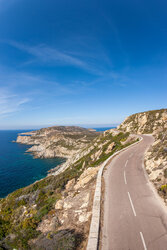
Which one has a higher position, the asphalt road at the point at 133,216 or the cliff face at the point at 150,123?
the cliff face at the point at 150,123

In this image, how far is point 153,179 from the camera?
38.9ft

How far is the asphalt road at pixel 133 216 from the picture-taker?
5805 millimetres

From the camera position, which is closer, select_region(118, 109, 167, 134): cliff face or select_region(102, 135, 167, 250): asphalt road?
select_region(102, 135, 167, 250): asphalt road

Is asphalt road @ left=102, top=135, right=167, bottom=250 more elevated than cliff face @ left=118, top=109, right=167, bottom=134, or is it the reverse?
cliff face @ left=118, top=109, right=167, bottom=134

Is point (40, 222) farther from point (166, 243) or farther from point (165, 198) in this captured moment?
Answer: point (165, 198)

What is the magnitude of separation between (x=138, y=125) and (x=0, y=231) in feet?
151

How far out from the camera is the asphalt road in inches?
229

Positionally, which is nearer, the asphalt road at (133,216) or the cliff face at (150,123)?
the asphalt road at (133,216)

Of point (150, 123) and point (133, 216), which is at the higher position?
point (150, 123)

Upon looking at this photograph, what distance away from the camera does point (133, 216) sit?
750 centimetres

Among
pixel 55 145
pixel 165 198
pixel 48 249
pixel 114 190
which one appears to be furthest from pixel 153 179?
pixel 55 145

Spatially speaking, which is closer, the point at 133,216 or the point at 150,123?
the point at 133,216

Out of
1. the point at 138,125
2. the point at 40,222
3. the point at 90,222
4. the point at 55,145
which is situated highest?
the point at 138,125

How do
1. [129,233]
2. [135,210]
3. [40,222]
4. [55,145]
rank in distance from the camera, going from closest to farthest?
[129,233], [135,210], [40,222], [55,145]
